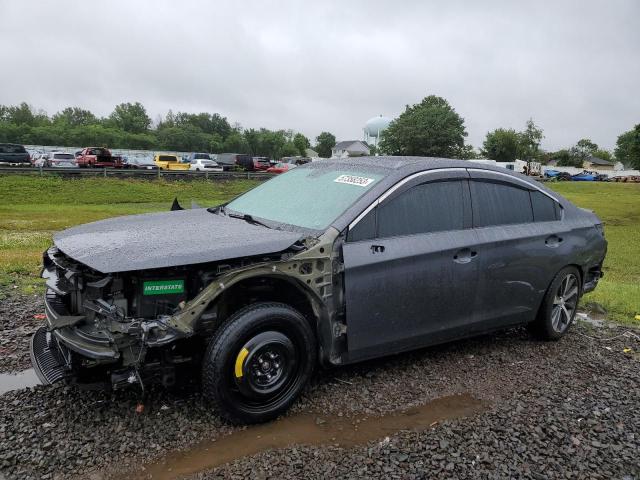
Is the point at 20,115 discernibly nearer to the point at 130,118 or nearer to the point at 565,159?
the point at 130,118

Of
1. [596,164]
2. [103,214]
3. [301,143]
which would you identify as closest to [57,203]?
[103,214]

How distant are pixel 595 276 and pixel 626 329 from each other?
30.9 inches

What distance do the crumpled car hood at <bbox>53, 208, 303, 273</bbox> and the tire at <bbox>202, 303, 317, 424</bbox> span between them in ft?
1.37

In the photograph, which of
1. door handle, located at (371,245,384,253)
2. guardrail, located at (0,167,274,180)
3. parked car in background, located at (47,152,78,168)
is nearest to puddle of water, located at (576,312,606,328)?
door handle, located at (371,245,384,253)

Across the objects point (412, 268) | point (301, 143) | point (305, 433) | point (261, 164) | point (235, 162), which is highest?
point (301, 143)

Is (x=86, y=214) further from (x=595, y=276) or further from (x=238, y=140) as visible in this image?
(x=238, y=140)

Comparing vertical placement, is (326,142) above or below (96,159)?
above

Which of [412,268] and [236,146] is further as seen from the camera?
[236,146]

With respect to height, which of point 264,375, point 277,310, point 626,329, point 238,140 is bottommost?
point 626,329

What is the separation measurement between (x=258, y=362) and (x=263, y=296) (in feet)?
1.57

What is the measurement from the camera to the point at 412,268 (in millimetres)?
3840

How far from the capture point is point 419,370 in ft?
14.1

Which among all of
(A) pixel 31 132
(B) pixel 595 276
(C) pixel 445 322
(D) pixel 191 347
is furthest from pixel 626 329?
(A) pixel 31 132

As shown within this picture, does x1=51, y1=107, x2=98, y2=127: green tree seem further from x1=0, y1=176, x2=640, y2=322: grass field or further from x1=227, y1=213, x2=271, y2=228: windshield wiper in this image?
x1=227, y1=213, x2=271, y2=228: windshield wiper
